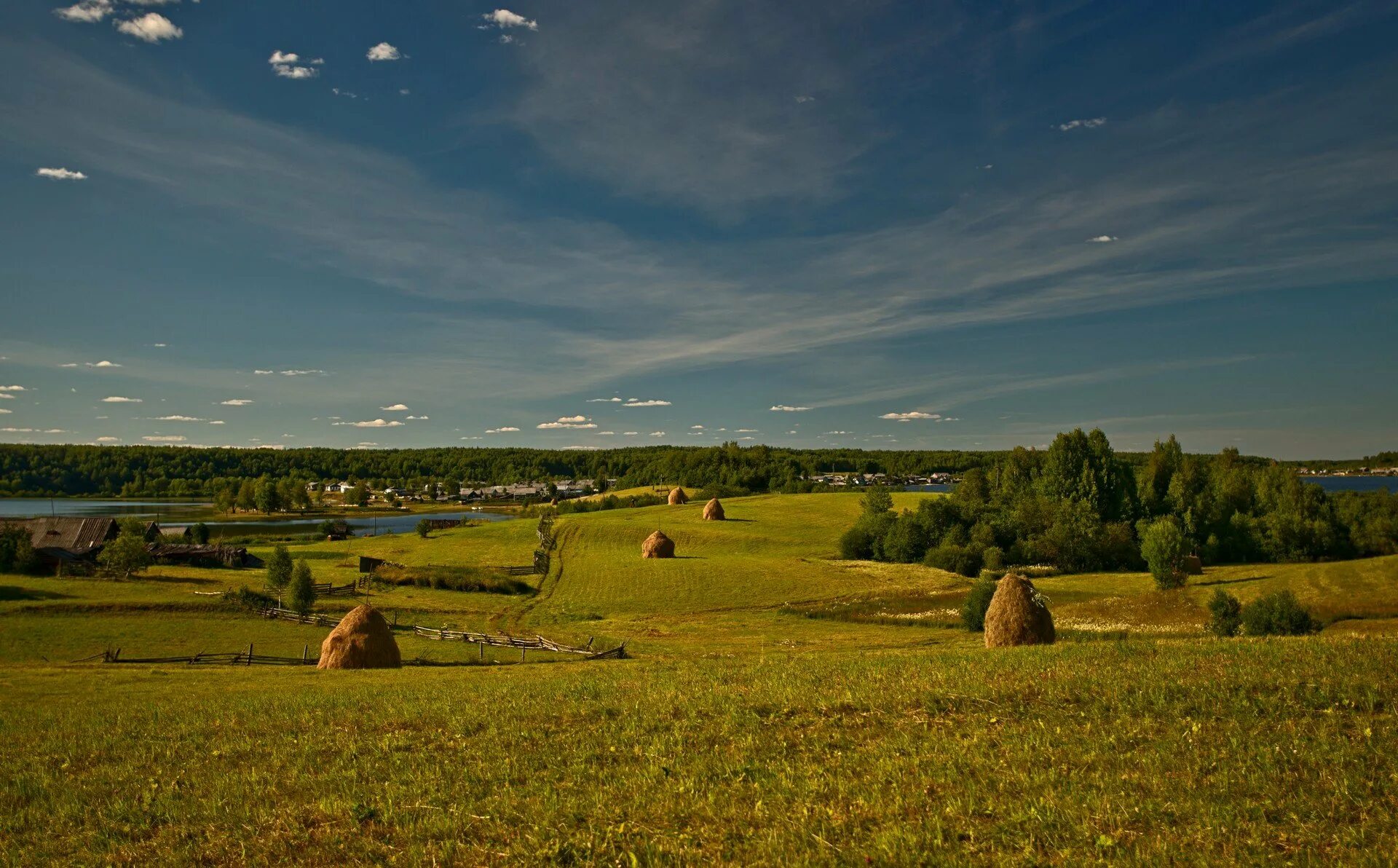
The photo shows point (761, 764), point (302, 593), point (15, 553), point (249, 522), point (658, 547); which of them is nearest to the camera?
point (761, 764)

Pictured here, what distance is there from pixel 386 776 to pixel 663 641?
36.9 m

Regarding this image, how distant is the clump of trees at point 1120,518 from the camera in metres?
89.6

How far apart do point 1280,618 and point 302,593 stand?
62214 millimetres

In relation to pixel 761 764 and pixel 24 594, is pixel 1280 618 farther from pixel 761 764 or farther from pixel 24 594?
pixel 24 594

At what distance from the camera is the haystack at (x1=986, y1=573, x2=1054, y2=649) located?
32375 millimetres

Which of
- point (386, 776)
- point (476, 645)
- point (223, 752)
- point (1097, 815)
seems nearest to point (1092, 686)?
point (1097, 815)

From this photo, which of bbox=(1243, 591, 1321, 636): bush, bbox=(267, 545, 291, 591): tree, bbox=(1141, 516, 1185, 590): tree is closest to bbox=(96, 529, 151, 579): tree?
bbox=(267, 545, 291, 591): tree

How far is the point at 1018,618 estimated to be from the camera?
107ft

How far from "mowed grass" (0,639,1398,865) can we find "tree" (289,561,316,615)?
134ft

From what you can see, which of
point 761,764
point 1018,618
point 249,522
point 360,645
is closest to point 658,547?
point 360,645

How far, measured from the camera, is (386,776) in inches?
446

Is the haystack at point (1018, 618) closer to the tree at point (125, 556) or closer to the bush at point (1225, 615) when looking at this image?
the bush at point (1225, 615)

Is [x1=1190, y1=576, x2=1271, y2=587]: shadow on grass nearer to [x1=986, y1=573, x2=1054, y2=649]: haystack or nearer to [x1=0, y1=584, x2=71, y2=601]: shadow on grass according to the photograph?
[x1=986, y1=573, x2=1054, y2=649]: haystack

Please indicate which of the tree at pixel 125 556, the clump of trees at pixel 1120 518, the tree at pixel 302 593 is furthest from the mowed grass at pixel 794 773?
the clump of trees at pixel 1120 518
